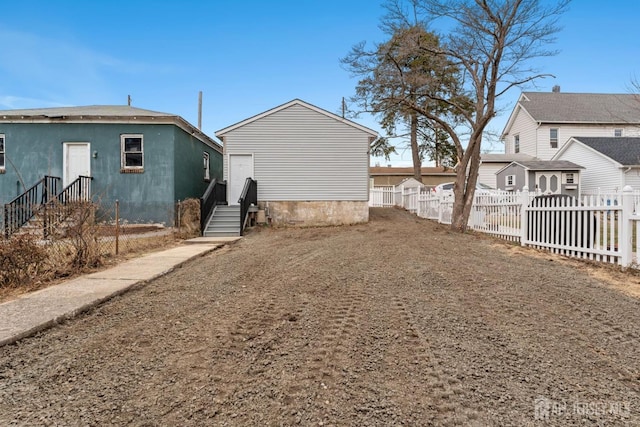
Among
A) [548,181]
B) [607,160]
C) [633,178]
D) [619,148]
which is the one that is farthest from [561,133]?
[633,178]

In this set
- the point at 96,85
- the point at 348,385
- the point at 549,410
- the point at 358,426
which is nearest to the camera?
the point at 358,426

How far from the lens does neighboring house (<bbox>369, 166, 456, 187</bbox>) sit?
34.9 meters

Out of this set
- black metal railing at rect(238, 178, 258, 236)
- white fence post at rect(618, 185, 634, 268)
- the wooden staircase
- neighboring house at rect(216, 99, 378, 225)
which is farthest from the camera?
neighboring house at rect(216, 99, 378, 225)

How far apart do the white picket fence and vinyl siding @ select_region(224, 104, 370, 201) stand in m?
5.06

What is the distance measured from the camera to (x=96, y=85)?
21297 mm

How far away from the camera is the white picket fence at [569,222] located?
18.7ft

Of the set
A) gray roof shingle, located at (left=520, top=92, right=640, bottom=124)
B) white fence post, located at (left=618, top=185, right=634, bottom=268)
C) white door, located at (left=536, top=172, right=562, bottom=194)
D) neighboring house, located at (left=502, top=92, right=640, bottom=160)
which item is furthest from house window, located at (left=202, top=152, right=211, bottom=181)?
gray roof shingle, located at (left=520, top=92, right=640, bottom=124)

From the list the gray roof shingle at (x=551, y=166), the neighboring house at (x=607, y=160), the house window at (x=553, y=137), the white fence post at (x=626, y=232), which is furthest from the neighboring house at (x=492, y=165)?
the white fence post at (x=626, y=232)

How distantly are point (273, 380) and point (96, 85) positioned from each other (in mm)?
24856

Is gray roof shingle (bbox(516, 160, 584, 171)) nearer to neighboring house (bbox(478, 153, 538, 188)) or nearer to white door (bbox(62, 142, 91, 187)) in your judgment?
neighboring house (bbox(478, 153, 538, 188))

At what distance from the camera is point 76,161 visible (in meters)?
12.7

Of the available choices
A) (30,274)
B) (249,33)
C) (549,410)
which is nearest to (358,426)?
(549,410)

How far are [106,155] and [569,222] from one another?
1402cm

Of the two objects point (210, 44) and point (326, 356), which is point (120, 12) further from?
point (326, 356)
